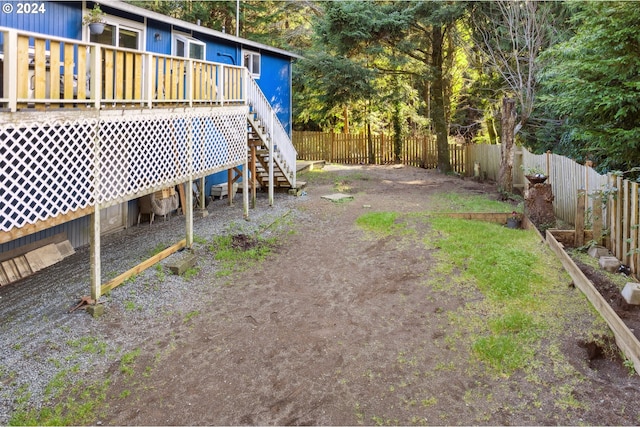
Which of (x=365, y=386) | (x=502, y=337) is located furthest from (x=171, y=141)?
(x=502, y=337)

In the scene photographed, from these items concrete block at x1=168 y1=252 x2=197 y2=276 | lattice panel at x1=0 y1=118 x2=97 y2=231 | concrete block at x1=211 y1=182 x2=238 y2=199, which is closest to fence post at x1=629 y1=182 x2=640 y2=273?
concrete block at x1=168 y1=252 x2=197 y2=276

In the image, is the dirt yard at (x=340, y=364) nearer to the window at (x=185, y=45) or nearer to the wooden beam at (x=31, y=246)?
the wooden beam at (x=31, y=246)

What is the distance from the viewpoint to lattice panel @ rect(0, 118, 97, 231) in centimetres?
503

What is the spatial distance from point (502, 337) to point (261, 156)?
9.43 metres

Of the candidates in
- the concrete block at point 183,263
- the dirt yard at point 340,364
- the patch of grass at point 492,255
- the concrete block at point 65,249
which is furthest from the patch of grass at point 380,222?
the concrete block at point 65,249

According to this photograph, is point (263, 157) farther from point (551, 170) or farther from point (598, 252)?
point (598, 252)

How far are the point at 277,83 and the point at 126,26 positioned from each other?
804cm

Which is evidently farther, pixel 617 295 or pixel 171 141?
pixel 171 141

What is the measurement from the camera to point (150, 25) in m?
10.7

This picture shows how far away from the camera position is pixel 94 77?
5.81 m

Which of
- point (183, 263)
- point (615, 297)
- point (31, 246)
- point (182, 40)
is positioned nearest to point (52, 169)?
point (183, 263)

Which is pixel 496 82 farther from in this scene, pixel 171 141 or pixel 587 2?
pixel 171 141

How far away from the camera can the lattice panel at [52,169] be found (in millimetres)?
5027

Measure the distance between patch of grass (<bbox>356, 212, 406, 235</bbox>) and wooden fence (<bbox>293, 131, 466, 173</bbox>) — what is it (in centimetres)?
1168
